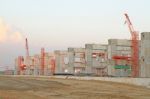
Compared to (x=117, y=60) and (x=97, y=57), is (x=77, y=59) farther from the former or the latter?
(x=117, y=60)

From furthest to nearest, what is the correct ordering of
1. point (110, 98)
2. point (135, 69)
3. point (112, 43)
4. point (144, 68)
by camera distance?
1. point (112, 43)
2. point (135, 69)
3. point (144, 68)
4. point (110, 98)

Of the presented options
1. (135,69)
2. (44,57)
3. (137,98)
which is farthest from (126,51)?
(137,98)

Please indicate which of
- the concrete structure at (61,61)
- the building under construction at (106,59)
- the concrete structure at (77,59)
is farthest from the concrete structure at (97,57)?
the concrete structure at (61,61)

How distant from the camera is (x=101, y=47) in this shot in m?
154

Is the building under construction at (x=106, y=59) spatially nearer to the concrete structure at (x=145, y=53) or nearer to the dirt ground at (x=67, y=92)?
the concrete structure at (x=145, y=53)

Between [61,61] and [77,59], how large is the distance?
400 inches

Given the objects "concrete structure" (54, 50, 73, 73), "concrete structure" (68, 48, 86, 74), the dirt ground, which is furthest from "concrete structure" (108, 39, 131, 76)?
the dirt ground

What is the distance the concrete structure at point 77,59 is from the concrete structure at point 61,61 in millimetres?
2594

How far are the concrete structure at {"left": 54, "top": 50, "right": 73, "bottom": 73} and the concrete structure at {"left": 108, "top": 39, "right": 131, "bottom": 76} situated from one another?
123 feet

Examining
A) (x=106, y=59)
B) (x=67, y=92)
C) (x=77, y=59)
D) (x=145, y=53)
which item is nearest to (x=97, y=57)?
(x=106, y=59)

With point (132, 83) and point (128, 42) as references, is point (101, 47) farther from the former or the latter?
point (132, 83)

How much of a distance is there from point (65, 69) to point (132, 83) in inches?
4016

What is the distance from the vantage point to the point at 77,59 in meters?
169

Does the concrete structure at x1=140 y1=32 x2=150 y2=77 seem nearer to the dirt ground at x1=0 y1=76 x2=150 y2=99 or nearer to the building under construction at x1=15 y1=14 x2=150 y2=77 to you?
the building under construction at x1=15 y1=14 x2=150 y2=77
